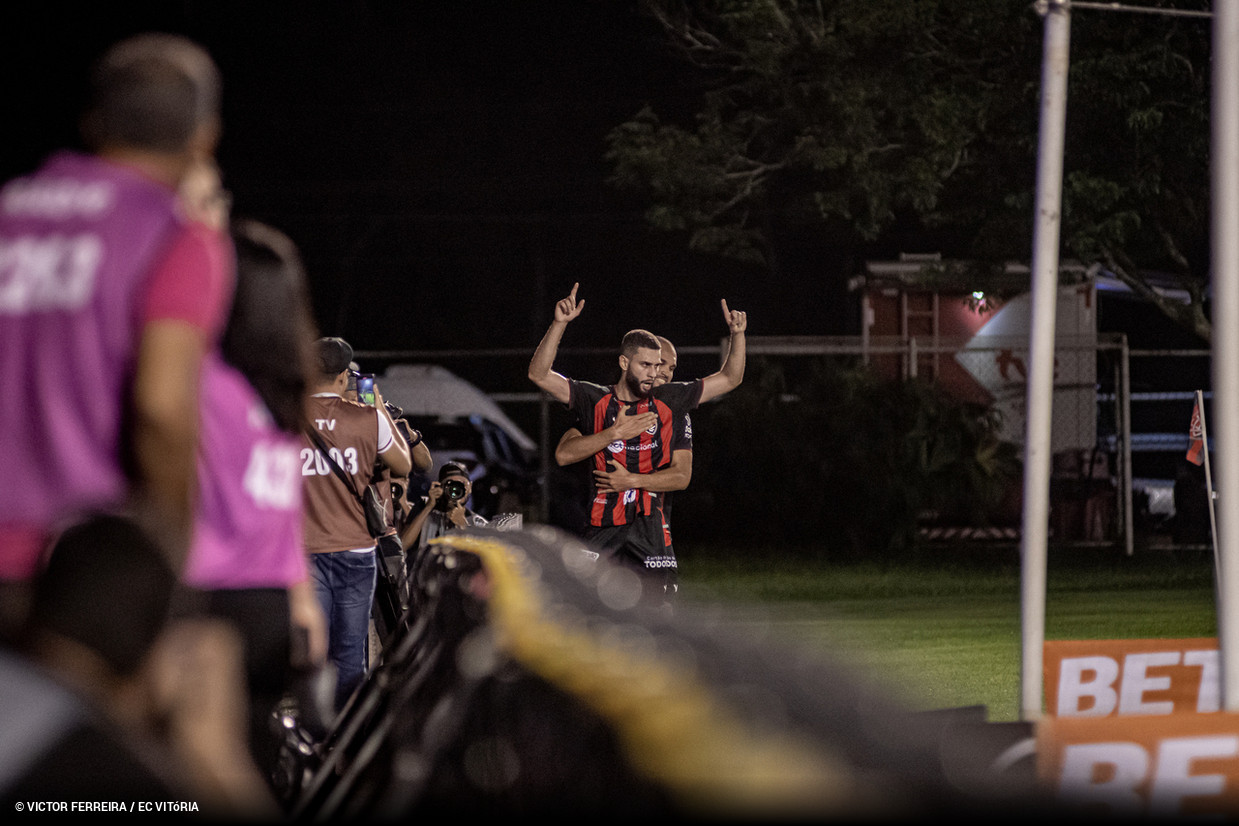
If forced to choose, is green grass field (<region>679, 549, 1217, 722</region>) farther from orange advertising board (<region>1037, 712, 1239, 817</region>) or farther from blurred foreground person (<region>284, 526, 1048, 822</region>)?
blurred foreground person (<region>284, 526, 1048, 822</region>)

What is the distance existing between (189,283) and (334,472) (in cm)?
437

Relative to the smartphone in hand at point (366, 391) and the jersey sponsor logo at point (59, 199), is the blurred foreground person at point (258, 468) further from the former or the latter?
the smartphone in hand at point (366, 391)

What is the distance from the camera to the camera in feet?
29.7

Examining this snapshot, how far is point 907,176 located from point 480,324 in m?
11.2

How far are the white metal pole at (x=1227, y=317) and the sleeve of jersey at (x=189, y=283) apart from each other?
3739 millimetres

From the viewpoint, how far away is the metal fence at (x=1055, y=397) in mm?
20281

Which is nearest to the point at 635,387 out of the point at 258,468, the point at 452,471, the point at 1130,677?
the point at 452,471

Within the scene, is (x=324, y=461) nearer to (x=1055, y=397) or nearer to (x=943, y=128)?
(x=943, y=128)

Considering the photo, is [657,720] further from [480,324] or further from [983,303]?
[480,324]

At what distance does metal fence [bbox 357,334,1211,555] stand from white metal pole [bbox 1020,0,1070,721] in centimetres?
1334

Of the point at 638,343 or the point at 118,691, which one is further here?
the point at 638,343

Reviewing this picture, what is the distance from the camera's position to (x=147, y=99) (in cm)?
315

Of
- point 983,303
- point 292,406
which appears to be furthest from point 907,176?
point 292,406

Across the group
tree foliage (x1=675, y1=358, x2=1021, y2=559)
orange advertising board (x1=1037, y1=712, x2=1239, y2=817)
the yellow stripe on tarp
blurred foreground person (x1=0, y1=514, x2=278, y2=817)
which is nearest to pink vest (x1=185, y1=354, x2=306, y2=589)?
blurred foreground person (x1=0, y1=514, x2=278, y2=817)
